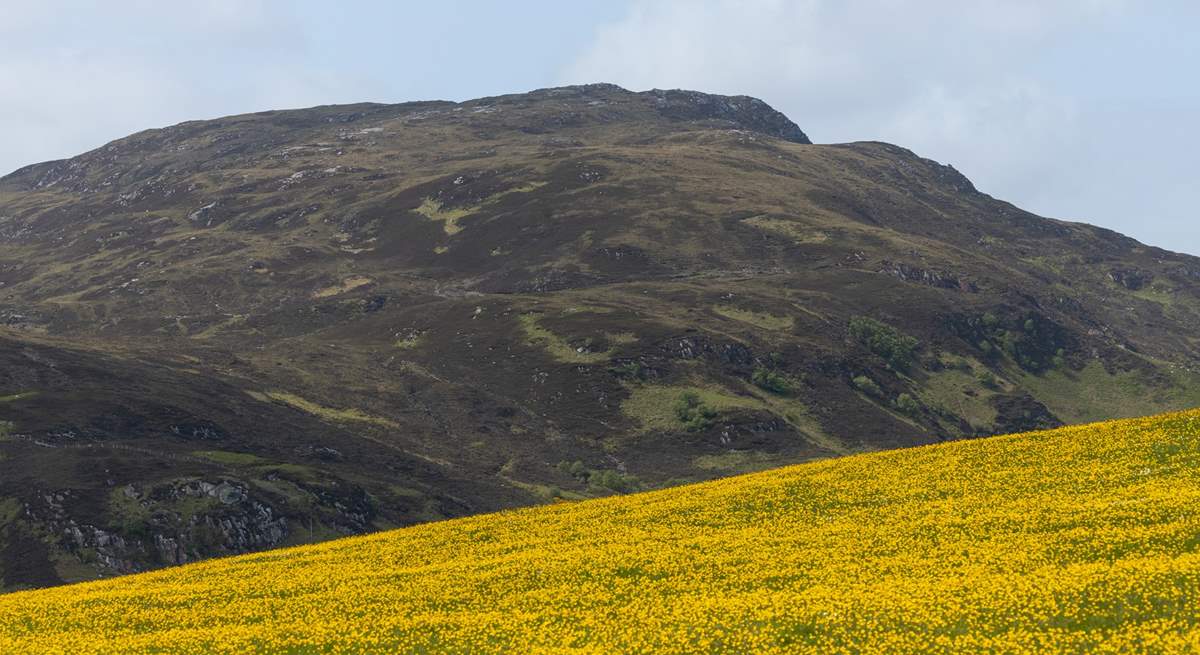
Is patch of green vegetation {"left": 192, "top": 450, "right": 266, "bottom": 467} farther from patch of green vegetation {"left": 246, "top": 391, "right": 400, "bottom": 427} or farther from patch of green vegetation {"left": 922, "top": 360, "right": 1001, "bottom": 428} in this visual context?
patch of green vegetation {"left": 922, "top": 360, "right": 1001, "bottom": 428}

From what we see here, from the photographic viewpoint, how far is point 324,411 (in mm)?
154000

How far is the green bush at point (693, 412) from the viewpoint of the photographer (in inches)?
6275

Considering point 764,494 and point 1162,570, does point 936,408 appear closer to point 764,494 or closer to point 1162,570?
point 764,494

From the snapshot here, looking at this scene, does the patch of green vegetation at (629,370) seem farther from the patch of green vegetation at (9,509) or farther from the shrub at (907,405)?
the patch of green vegetation at (9,509)

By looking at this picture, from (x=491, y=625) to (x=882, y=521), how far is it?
62.4 feet

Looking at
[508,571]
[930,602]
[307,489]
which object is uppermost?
[930,602]

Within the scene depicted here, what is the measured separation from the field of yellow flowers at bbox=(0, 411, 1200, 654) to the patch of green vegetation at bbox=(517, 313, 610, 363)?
393 ft

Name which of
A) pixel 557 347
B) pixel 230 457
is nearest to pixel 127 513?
pixel 230 457

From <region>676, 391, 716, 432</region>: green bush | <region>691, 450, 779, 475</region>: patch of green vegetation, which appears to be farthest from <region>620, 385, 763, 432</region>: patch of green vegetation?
<region>691, 450, 779, 475</region>: patch of green vegetation

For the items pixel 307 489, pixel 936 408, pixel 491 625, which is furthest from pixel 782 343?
pixel 491 625

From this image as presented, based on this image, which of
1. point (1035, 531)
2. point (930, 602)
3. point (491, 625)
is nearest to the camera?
point (930, 602)

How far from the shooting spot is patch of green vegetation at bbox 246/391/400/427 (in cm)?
15250

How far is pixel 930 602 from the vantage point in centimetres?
2784

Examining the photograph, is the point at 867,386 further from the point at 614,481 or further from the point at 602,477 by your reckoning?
the point at 614,481
